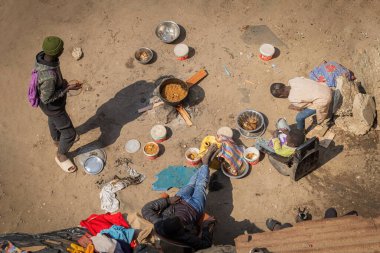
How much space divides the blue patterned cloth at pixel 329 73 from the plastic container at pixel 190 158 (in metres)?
2.96

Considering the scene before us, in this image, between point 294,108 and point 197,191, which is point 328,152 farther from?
point 197,191

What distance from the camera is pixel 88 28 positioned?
9.93 metres

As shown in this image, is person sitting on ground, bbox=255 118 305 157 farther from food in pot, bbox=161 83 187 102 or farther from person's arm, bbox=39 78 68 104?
person's arm, bbox=39 78 68 104

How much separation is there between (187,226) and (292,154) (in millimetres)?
2394

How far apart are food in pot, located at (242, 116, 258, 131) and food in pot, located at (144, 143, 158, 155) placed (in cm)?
189

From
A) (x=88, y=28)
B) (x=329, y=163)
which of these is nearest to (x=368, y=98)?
(x=329, y=163)

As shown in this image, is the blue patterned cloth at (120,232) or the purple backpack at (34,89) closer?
the blue patterned cloth at (120,232)

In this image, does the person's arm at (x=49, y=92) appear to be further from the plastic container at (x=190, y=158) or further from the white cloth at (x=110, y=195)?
the plastic container at (x=190, y=158)

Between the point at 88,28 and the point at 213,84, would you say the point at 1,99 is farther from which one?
the point at 213,84

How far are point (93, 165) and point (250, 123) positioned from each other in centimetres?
338

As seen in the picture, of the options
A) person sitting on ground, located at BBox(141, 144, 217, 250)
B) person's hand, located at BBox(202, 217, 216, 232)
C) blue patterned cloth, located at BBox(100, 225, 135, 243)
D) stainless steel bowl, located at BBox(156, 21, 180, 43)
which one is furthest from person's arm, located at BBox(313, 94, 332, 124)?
blue patterned cloth, located at BBox(100, 225, 135, 243)

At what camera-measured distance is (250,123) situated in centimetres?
809

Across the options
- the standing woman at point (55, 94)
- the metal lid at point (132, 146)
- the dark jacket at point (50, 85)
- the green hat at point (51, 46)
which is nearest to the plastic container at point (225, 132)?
the metal lid at point (132, 146)

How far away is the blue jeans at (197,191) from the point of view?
21.2 ft
